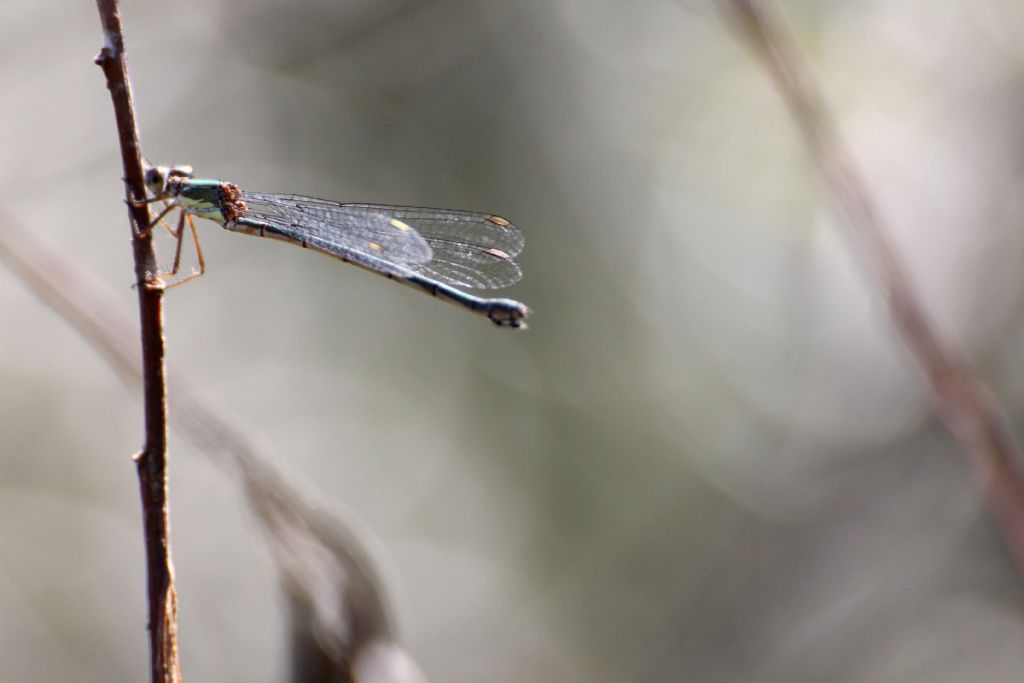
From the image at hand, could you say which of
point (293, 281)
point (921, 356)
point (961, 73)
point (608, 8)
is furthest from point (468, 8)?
point (921, 356)

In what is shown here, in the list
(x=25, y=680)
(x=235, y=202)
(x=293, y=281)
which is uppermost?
(x=293, y=281)

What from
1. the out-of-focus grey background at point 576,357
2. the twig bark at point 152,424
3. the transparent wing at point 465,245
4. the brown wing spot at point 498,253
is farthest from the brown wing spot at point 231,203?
the out-of-focus grey background at point 576,357

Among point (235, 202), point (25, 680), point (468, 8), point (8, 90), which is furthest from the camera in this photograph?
point (468, 8)

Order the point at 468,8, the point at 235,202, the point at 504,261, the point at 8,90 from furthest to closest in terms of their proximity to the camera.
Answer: the point at 468,8 < the point at 8,90 < the point at 504,261 < the point at 235,202

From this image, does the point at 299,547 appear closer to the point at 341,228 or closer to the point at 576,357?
the point at 341,228

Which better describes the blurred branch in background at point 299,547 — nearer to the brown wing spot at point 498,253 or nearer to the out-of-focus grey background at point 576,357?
the brown wing spot at point 498,253

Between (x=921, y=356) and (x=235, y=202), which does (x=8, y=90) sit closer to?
(x=235, y=202)
